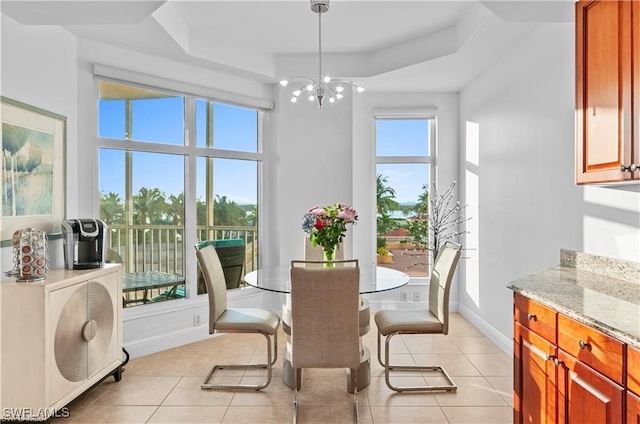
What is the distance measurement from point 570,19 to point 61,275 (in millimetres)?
3636

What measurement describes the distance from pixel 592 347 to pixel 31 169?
3.31 metres

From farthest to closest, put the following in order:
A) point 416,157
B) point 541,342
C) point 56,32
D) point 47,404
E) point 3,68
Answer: point 416,157 → point 56,32 → point 3,68 → point 47,404 → point 541,342

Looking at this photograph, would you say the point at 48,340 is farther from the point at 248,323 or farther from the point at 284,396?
the point at 284,396

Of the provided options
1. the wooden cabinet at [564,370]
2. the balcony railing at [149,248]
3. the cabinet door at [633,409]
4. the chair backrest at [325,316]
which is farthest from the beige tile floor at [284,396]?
the cabinet door at [633,409]

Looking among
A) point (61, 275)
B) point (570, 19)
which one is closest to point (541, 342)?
point (570, 19)

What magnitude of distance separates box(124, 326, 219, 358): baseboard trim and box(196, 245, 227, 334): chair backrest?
1.00 m

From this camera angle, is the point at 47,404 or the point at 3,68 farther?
the point at 3,68

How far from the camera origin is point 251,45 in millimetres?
4168

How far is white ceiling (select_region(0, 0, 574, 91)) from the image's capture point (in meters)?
2.60

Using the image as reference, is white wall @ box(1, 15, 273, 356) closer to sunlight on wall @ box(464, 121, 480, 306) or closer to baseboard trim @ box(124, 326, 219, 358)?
baseboard trim @ box(124, 326, 219, 358)

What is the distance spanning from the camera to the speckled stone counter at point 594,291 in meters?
1.53

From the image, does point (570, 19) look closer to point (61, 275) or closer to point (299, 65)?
point (299, 65)

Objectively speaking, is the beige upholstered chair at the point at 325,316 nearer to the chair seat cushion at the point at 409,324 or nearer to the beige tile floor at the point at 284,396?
the beige tile floor at the point at 284,396

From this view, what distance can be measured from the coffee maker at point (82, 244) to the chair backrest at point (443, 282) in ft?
8.04
